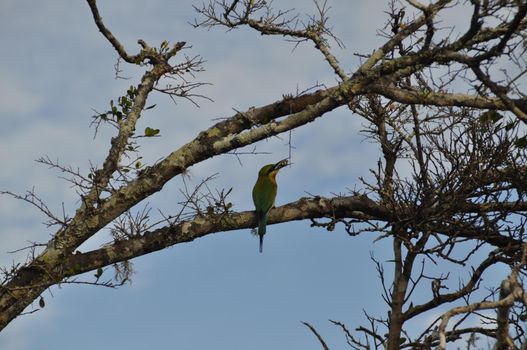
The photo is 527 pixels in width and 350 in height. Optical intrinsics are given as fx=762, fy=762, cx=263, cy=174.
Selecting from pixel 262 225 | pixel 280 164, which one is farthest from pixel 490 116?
pixel 280 164

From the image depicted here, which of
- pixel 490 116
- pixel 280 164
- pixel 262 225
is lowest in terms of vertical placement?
pixel 262 225

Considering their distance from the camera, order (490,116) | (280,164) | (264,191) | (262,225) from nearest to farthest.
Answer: (490,116)
(262,225)
(264,191)
(280,164)

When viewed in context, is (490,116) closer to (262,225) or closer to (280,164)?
(262,225)

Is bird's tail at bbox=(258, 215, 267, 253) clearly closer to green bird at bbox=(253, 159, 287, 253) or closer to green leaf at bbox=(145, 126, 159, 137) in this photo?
green bird at bbox=(253, 159, 287, 253)

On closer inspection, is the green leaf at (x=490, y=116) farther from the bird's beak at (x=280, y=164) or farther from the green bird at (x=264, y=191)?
the bird's beak at (x=280, y=164)

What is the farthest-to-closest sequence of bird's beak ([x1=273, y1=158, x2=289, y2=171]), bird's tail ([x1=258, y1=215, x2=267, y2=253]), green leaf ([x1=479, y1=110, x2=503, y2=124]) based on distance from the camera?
bird's beak ([x1=273, y1=158, x2=289, y2=171]) → bird's tail ([x1=258, y1=215, x2=267, y2=253]) → green leaf ([x1=479, y1=110, x2=503, y2=124])

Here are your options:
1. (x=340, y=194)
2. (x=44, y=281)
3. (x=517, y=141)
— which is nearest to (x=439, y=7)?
(x=517, y=141)

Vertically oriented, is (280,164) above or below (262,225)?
above

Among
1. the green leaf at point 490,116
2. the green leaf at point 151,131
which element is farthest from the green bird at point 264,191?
the green leaf at point 490,116

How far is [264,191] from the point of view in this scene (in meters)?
9.34

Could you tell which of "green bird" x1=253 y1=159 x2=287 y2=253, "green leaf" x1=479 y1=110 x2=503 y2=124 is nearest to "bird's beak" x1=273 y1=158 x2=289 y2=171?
"green bird" x1=253 y1=159 x2=287 y2=253

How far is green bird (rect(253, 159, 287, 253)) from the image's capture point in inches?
348

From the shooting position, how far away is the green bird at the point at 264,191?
348 inches

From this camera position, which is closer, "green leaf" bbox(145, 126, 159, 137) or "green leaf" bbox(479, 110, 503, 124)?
"green leaf" bbox(479, 110, 503, 124)
